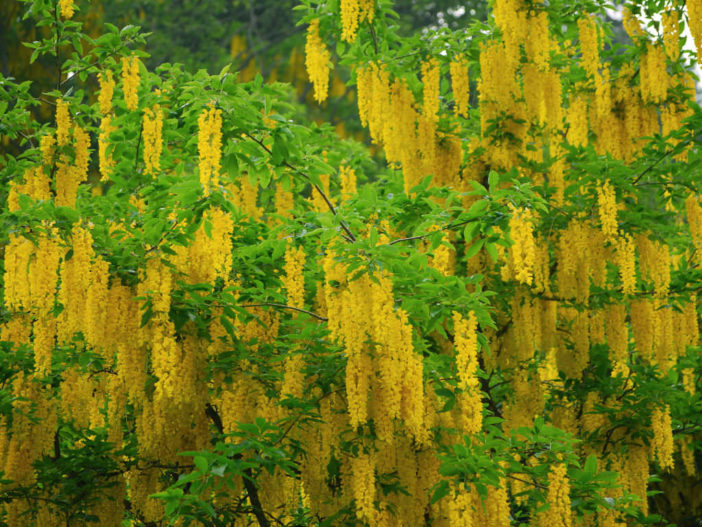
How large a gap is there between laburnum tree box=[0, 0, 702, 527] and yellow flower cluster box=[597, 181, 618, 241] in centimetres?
2

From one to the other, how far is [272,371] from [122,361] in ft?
3.32

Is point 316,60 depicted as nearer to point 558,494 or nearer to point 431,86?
point 431,86

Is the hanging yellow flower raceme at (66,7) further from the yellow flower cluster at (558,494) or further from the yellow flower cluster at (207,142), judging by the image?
the yellow flower cluster at (558,494)

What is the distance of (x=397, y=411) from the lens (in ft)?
15.5

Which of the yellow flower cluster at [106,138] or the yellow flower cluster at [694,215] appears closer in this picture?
the yellow flower cluster at [106,138]

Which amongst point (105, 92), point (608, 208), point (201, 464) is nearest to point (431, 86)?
point (608, 208)

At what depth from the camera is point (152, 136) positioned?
545 cm

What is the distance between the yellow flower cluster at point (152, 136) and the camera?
5434 millimetres

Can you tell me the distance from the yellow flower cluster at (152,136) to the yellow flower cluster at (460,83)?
2859 millimetres

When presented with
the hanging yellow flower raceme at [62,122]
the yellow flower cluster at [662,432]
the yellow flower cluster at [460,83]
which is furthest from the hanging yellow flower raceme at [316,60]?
the yellow flower cluster at [662,432]

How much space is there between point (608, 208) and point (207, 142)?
128 inches

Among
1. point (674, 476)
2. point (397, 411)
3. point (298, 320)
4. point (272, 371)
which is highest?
point (298, 320)

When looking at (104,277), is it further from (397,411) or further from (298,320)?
(397,411)

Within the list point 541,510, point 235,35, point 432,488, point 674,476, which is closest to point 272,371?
point 432,488
